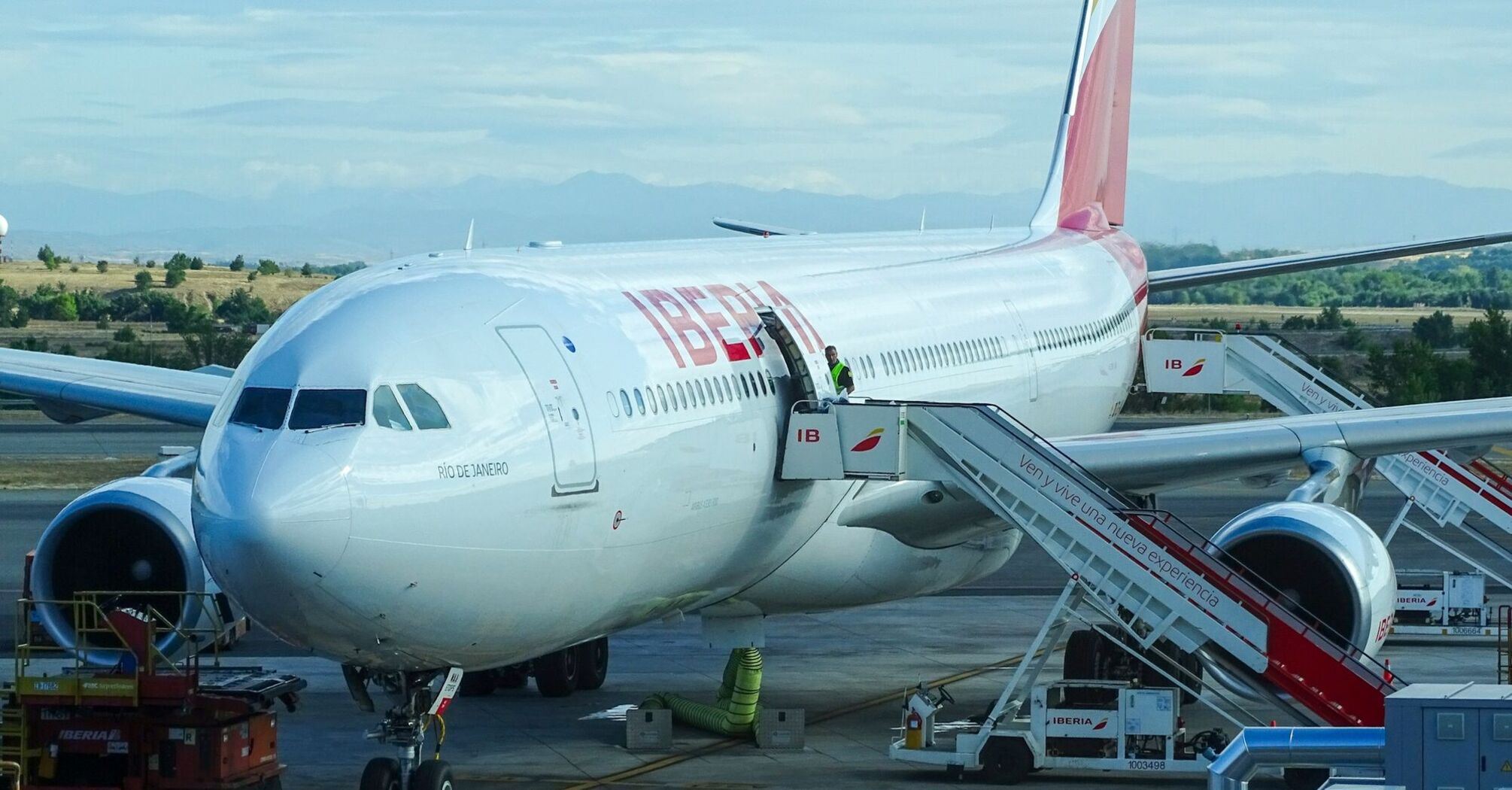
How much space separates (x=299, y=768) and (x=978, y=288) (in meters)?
9.34

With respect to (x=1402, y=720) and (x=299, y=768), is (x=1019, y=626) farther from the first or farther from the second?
(x=1402, y=720)

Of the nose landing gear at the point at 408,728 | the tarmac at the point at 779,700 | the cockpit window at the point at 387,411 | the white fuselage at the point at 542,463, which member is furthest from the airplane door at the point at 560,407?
the tarmac at the point at 779,700

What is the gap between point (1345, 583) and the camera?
56.3 feet

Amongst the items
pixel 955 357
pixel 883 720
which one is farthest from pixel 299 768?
pixel 955 357

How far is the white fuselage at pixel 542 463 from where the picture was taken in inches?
448

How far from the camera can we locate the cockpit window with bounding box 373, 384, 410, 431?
1183 centimetres

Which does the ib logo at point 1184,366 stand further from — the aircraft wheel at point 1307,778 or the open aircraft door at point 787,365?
the aircraft wheel at point 1307,778

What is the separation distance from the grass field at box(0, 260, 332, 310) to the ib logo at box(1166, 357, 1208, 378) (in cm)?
8045

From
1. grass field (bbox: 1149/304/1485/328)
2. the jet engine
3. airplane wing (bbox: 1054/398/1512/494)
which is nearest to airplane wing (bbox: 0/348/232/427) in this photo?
airplane wing (bbox: 1054/398/1512/494)

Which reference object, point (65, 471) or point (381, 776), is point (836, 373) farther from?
point (65, 471)

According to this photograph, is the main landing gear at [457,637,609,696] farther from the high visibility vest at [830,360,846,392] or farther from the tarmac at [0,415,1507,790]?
the high visibility vest at [830,360,846,392]

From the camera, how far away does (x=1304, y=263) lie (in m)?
28.9

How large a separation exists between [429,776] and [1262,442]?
8743mm

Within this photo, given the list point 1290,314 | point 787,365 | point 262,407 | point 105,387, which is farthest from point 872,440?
point 1290,314
